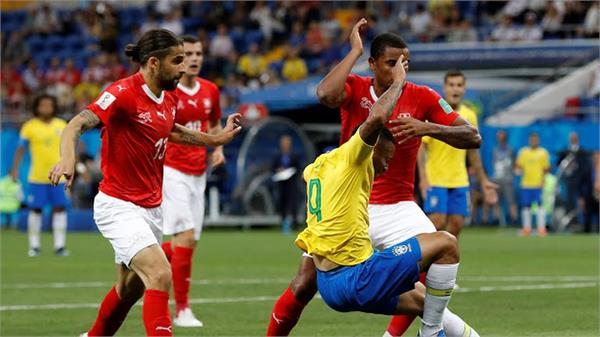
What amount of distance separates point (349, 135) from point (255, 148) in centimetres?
2333

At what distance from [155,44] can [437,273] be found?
2676 millimetres

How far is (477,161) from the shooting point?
15.4m

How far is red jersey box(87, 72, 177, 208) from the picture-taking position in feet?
32.4

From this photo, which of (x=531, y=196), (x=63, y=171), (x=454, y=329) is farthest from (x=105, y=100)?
(x=531, y=196)

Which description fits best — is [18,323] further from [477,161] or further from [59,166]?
[477,161]

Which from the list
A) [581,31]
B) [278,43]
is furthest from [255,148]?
[581,31]

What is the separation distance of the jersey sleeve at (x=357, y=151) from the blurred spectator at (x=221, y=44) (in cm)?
2965

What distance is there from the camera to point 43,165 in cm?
2295

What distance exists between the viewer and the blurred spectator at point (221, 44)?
3862cm

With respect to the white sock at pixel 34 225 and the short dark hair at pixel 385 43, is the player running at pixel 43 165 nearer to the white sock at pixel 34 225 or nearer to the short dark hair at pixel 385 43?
the white sock at pixel 34 225

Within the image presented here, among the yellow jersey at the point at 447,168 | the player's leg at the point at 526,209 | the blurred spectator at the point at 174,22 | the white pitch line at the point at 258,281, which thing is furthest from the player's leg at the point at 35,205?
the blurred spectator at the point at 174,22

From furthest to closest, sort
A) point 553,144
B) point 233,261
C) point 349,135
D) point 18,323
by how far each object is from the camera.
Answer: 1. point 553,144
2. point 233,261
3. point 18,323
4. point 349,135

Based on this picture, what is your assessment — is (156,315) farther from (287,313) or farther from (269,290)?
(269,290)

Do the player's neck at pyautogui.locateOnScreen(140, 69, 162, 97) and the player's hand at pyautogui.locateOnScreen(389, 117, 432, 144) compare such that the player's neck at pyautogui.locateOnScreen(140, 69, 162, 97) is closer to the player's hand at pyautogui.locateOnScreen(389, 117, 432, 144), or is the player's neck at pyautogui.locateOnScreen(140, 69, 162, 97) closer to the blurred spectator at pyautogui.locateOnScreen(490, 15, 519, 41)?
the player's hand at pyautogui.locateOnScreen(389, 117, 432, 144)
